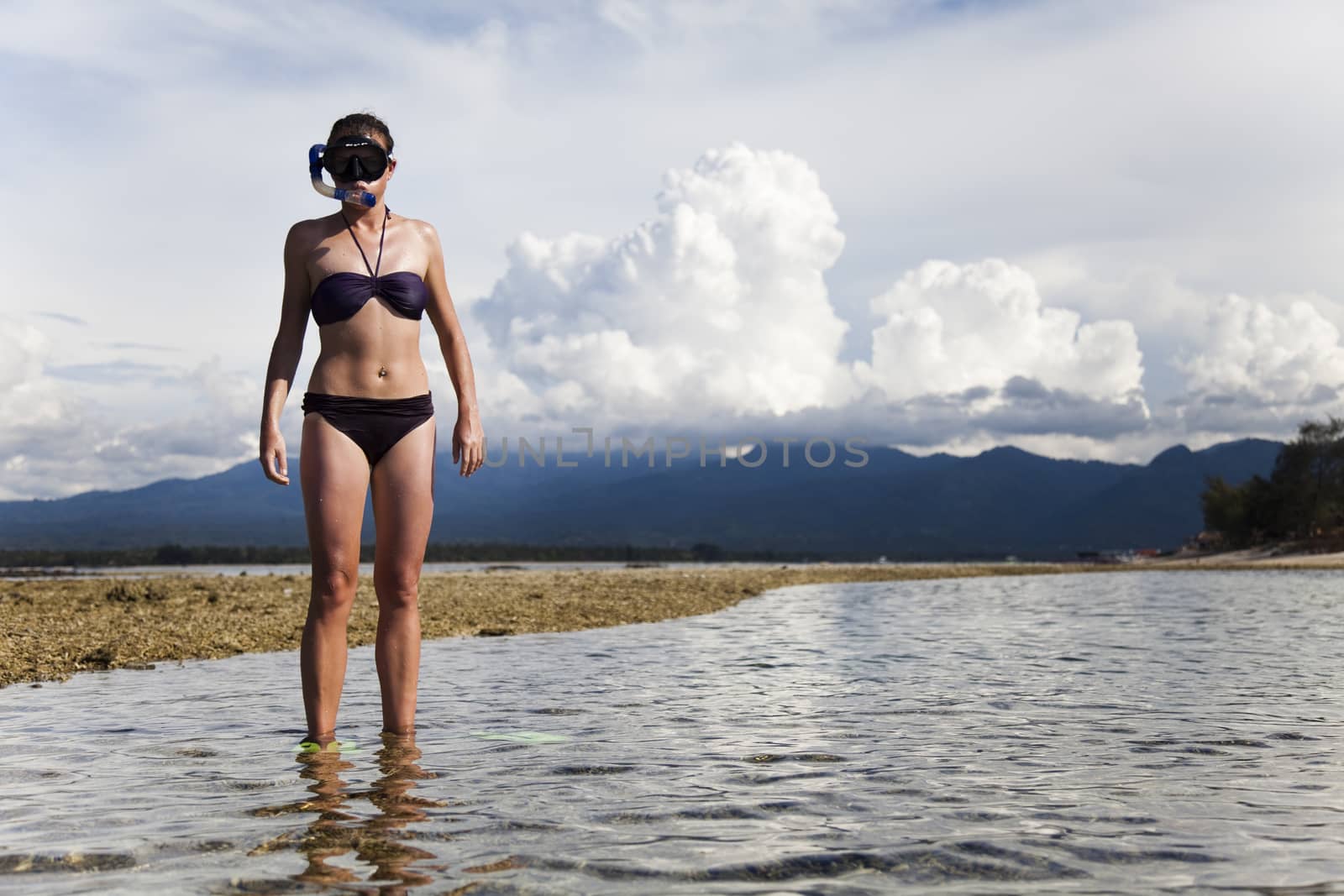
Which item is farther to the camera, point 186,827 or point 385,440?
point 385,440

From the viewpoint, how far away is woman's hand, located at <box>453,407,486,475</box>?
22.9 feet

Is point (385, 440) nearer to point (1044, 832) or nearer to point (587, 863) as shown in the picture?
point (587, 863)

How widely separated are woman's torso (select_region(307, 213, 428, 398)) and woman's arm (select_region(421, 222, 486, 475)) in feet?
0.92

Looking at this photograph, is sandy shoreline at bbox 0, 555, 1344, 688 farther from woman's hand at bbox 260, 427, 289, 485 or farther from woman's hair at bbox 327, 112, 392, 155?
woman's hair at bbox 327, 112, 392, 155

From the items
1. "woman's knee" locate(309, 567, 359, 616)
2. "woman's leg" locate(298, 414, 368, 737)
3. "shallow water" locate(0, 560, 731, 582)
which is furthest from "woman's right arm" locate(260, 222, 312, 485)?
"shallow water" locate(0, 560, 731, 582)

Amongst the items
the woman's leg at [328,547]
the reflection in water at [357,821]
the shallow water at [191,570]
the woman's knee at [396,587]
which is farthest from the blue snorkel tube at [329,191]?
the shallow water at [191,570]

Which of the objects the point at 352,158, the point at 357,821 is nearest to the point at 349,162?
the point at 352,158

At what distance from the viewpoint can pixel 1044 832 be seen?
4578mm

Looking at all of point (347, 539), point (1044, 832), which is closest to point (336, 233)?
point (347, 539)

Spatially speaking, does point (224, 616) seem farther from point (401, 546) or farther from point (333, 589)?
point (401, 546)

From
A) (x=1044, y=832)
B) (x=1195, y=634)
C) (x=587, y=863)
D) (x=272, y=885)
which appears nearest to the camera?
(x=272, y=885)

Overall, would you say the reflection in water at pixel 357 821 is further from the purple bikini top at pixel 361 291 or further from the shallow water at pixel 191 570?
the shallow water at pixel 191 570

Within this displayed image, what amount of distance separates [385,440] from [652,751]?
2.49 metres

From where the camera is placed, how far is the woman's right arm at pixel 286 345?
6742 millimetres
